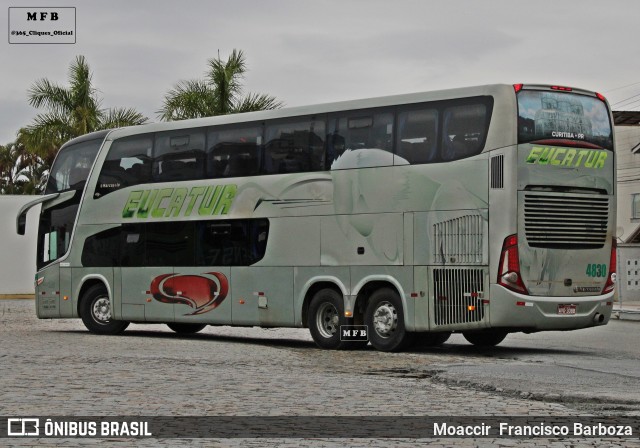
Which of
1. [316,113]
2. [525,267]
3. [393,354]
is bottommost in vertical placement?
[393,354]

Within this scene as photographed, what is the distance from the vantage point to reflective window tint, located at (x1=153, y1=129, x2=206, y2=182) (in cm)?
2381

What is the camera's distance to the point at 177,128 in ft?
80.0

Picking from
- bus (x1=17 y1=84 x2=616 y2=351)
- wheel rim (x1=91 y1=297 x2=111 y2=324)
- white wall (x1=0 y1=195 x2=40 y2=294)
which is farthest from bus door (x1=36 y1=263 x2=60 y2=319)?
white wall (x1=0 y1=195 x2=40 y2=294)

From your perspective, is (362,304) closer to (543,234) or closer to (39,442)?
(543,234)

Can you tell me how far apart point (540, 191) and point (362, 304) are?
377 centimetres

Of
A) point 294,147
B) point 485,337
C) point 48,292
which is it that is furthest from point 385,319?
point 48,292

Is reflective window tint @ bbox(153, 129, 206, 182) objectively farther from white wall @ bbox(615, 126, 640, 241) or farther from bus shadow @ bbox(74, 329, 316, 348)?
white wall @ bbox(615, 126, 640, 241)

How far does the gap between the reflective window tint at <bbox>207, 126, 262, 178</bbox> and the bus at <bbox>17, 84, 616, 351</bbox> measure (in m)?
0.03

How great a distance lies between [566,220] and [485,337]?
333 centimetres

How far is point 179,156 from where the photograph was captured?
2427cm

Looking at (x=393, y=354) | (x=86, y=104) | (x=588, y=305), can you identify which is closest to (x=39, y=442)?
(x=393, y=354)

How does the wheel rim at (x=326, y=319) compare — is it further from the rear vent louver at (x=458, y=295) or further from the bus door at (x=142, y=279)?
the bus door at (x=142, y=279)

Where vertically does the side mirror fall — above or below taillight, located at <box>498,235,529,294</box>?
above

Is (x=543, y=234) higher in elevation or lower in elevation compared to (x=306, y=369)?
higher
